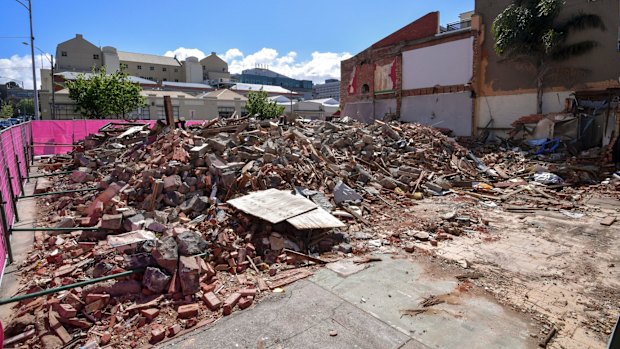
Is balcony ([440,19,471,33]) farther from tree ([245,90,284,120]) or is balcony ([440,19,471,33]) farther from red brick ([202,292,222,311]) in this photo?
red brick ([202,292,222,311])

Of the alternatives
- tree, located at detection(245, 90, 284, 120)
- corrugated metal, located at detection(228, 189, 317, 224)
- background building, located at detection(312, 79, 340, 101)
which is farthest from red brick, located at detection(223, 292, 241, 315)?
background building, located at detection(312, 79, 340, 101)

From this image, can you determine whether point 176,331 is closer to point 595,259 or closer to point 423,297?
point 423,297

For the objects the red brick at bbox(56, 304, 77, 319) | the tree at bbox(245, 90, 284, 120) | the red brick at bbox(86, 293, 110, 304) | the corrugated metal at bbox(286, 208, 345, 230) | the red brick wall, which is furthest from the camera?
the tree at bbox(245, 90, 284, 120)

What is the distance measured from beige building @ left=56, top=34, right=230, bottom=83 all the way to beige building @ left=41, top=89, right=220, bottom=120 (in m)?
8.16

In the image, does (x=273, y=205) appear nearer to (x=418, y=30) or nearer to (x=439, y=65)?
(x=439, y=65)

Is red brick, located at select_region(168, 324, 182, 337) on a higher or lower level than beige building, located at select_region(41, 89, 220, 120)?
lower

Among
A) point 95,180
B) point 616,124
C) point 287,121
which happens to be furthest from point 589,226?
point 95,180

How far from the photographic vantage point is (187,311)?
13.6ft

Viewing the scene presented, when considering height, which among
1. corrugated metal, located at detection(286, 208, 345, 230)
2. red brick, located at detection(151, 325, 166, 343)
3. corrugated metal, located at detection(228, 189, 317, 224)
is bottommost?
red brick, located at detection(151, 325, 166, 343)

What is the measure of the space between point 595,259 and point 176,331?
6.81m

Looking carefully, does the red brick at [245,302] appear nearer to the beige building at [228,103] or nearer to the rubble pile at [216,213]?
the rubble pile at [216,213]

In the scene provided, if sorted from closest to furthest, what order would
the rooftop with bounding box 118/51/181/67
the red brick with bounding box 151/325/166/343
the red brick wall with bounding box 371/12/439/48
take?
the red brick with bounding box 151/325/166/343 → the red brick wall with bounding box 371/12/439/48 → the rooftop with bounding box 118/51/181/67

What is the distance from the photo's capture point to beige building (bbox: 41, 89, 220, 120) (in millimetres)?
35406

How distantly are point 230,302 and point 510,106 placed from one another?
20652 millimetres
